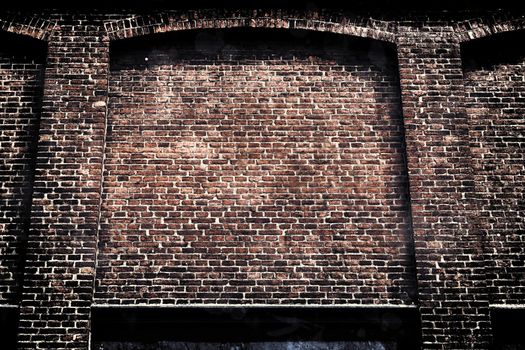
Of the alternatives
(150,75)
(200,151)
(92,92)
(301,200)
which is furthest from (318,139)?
(92,92)

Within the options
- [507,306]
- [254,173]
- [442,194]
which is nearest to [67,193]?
[254,173]

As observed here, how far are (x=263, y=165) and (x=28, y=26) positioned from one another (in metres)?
3.53

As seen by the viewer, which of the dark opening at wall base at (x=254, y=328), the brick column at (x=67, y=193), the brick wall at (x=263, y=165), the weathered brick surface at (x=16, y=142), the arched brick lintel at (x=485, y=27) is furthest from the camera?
the arched brick lintel at (x=485, y=27)

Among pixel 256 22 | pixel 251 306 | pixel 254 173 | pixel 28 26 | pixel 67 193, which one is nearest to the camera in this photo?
pixel 251 306

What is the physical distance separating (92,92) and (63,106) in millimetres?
383

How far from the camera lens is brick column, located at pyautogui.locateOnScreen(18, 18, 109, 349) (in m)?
5.36

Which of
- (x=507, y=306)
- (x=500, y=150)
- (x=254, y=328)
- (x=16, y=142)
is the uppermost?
(x=16, y=142)

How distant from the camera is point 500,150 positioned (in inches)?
247

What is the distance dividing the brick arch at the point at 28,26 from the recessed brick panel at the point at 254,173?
2.82 feet

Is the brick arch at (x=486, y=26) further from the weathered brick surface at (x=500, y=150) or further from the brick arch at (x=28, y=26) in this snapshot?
the brick arch at (x=28, y=26)

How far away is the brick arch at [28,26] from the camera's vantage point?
21.1ft

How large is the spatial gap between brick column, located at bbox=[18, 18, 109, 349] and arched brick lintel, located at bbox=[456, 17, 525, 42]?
182 inches

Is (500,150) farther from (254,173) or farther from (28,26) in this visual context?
(28,26)

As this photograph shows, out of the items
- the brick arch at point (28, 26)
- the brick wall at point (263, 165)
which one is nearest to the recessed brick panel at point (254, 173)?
the brick wall at point (263, 165)
